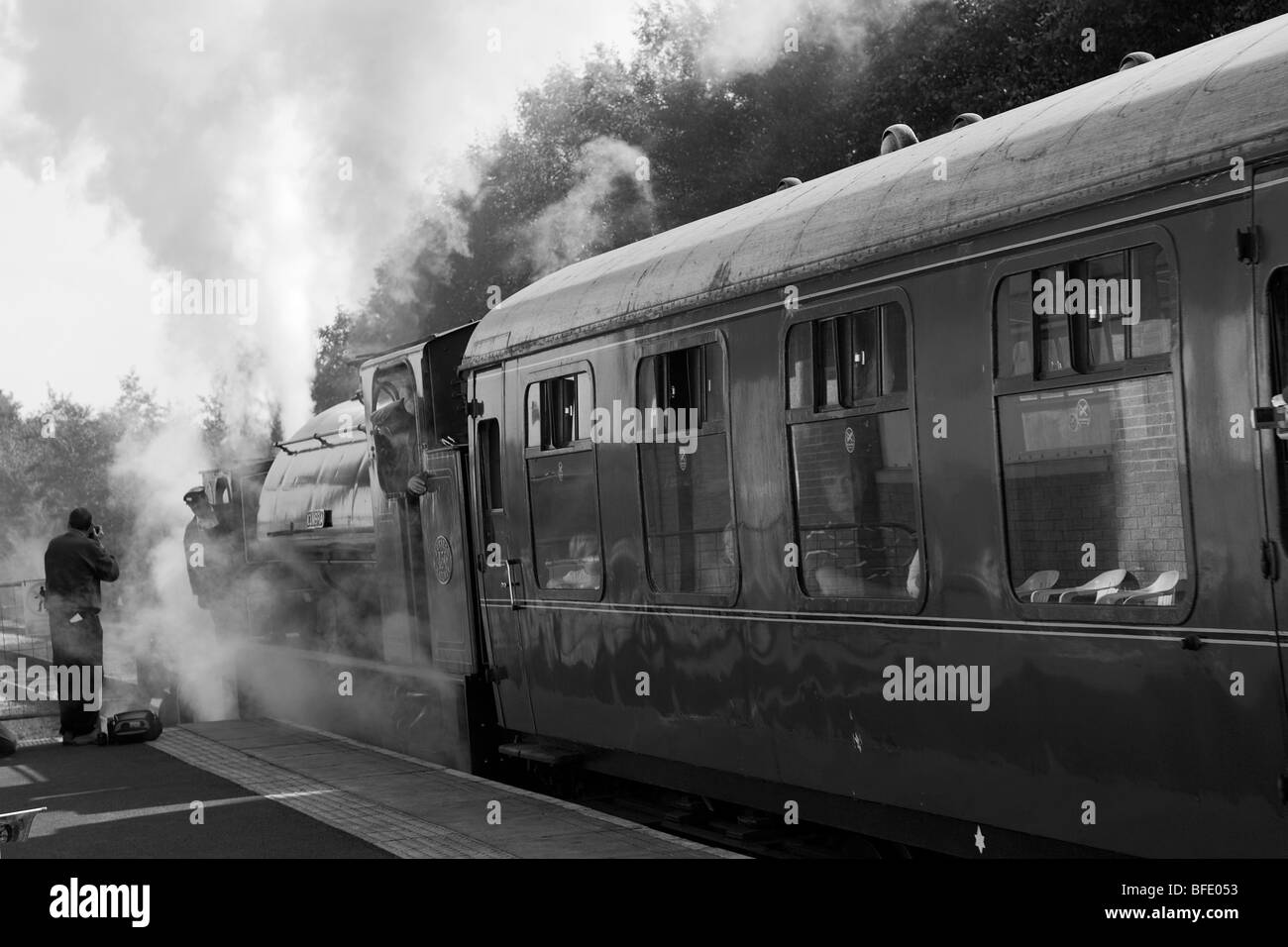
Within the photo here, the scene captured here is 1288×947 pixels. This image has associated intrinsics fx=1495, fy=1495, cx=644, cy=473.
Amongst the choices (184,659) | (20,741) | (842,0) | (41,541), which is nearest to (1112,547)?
(20,741)

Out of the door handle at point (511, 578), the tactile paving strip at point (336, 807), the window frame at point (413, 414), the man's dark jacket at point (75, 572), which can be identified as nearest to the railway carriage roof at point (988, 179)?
the door handle at point (511, 578)

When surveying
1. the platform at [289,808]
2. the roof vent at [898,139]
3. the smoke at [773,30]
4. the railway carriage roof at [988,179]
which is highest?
the smoke at [773,30]

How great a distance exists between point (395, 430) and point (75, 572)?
13.0 ft

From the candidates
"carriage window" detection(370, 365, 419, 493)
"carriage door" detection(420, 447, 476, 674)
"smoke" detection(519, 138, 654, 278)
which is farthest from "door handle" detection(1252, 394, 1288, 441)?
"smoke" detection(519, 138, 654, 278)

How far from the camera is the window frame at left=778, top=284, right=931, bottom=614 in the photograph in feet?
18.3

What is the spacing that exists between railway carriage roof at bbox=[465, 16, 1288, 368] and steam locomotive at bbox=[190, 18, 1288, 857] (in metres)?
0.02

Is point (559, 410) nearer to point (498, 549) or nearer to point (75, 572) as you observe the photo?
point (498, 549)

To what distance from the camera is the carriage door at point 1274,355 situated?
4211 mm

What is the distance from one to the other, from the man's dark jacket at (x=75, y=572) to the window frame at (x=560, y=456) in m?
5.79

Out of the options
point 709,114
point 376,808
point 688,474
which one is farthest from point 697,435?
point 709,114

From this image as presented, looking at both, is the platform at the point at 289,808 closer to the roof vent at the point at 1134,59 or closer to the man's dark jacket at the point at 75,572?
the man's dark jacket at the point at 75,572
